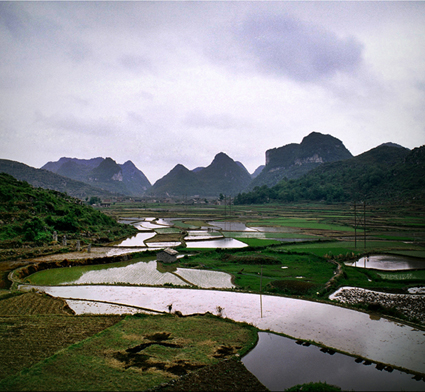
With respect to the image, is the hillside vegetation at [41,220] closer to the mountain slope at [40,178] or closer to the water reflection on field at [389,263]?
the water reflection on field at [389,263]

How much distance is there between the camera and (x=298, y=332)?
10.9 meters

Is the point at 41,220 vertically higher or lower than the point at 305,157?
lower

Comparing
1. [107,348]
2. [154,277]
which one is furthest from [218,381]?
[154,277]

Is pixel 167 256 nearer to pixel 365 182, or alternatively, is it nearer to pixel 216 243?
pixel 216 243

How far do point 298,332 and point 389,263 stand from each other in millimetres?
14553

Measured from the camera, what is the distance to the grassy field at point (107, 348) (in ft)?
24.7

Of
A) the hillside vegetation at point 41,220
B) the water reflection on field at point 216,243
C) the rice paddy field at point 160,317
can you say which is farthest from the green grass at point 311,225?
the hillside vegetation at point 41,220

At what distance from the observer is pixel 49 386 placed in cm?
720

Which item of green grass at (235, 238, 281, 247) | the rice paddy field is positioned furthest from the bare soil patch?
green grass at (235, 238, 281, 247)

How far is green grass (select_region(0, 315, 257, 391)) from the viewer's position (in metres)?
7.36

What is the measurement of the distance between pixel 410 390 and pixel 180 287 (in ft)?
37.1

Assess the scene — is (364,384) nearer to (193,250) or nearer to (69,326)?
(69,326)

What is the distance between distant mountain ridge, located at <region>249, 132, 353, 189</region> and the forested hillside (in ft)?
166

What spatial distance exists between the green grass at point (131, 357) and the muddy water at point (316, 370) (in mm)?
795
